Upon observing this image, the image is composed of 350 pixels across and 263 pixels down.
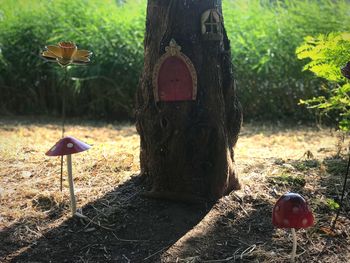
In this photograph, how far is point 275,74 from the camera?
7.11 metres

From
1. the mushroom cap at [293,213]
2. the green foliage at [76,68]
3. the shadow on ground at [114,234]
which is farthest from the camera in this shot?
the green foliage at [76,68]

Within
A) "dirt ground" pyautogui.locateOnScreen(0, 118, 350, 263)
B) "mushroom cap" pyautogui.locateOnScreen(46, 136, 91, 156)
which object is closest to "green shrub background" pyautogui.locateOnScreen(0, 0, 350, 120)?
"dirt ground" pyautogui.locateOnScreen(0, 118, 350, 263)

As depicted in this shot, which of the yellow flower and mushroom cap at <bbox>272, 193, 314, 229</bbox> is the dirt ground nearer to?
mushroom cap at <bbox>272, 193, 314, 229</bbox>

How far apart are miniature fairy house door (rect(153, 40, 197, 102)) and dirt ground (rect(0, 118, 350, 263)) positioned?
0.72 metres

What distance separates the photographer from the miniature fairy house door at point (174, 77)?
291 cm

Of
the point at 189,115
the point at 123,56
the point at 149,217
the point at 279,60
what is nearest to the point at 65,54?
the point at 189,115

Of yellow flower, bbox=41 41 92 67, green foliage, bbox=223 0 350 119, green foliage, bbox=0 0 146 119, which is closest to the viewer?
yellow flower, bbox=41 41 92 67

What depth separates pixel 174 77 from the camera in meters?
2.93

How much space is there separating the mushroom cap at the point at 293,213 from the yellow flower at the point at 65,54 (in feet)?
5.36

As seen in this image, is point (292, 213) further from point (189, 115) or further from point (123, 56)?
point (123, 56)

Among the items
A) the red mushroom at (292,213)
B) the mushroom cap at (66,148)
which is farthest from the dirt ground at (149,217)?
the mushroom cap at (66,148)

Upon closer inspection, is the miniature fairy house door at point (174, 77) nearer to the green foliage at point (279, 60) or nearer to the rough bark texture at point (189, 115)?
the rough bark texture at point (189, 115)

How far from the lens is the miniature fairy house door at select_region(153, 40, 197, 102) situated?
2906 millimetres

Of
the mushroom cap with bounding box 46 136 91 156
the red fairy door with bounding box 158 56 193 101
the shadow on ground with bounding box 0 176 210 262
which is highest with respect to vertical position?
the red fairy door with bounding box 158 56 193 101
